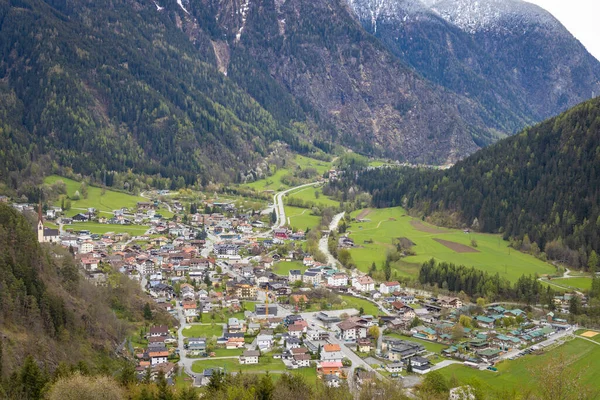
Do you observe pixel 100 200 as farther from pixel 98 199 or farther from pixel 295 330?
pixel 295 330

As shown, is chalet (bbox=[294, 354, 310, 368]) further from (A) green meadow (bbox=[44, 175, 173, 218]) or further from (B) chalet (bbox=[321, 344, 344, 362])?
(A) green meadow (bbox=[44, 175, 173, 218])

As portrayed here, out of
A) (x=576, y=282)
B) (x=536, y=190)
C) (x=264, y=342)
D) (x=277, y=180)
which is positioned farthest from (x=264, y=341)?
(x=277, y=180)

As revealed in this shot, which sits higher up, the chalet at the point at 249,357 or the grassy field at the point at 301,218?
the grassy field at the point at 301,218

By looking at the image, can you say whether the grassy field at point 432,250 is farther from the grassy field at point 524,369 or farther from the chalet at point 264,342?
the chalet at point 264,342

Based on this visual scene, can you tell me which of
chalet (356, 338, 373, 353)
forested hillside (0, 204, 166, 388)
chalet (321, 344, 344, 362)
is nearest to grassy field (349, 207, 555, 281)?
chalet (356, 338, 373, 353)

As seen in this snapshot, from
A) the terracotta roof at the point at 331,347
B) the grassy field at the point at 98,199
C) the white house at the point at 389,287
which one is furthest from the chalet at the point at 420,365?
the grassy field at the point at 98,199

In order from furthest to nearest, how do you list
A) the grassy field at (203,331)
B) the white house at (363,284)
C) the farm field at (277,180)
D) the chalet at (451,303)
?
the farm field at (277,180)
the white house at (363,284)
the chalet at (451,303)
the grassy field at (203,331)

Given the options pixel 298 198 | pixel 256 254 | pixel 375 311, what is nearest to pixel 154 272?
pixel 256 254
